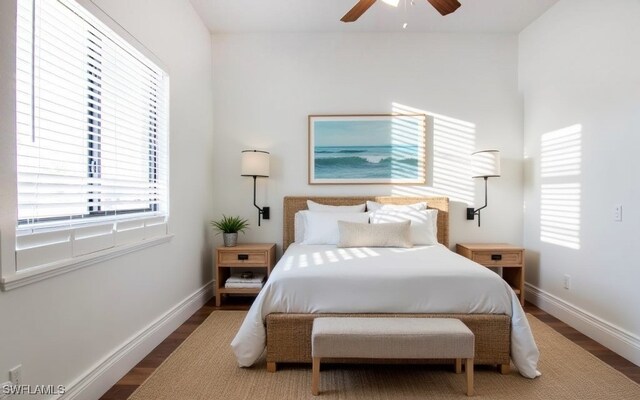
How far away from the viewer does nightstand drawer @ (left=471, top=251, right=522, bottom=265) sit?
3.36m

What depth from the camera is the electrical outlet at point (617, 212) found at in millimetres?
2459

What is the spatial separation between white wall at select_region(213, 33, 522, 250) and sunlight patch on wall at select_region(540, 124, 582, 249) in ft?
1.36

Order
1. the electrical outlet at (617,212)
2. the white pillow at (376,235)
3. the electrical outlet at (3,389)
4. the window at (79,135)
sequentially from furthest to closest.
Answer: the white pillow at (376,235), the electrical outlet at (617,212), the window at (79,135), the electrical outlet at (3,389)

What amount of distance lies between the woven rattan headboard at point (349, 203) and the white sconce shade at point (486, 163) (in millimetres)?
452

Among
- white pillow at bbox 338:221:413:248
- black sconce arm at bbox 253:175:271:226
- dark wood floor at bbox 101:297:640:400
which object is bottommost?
dark wood floor at bbox 101:297:640:400

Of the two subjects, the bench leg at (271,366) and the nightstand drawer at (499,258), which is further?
the nightstand drawer at (499,258)

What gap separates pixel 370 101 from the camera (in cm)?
380

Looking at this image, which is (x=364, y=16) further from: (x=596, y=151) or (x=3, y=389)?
(x=3, y=389)

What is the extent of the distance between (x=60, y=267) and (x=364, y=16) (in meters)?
3.38

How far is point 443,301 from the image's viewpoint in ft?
6.91

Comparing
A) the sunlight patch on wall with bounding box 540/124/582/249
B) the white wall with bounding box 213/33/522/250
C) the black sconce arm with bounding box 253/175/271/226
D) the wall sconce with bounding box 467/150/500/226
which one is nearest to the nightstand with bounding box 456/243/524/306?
the sunlight patch on wall with bounding box 540/124/582/249

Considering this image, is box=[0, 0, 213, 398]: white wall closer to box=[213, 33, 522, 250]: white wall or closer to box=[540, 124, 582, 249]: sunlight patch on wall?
box=[213, 33, 522, 250]: white wall

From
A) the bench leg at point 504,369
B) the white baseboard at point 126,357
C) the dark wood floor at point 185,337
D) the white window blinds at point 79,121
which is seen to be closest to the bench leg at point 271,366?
the dark wood floor at point 185,337

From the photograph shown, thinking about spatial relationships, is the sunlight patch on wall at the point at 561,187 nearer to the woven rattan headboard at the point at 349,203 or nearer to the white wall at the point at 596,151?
the white wall at the point at 596,151
